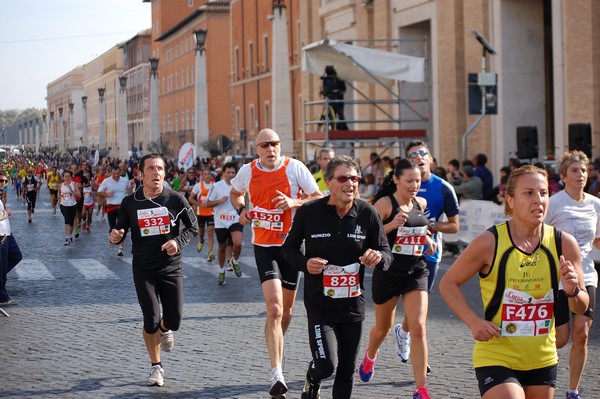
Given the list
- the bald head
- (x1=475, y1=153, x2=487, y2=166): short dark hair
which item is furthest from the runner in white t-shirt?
the bald head

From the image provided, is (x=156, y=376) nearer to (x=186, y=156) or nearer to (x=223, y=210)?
(x=223, y=210)

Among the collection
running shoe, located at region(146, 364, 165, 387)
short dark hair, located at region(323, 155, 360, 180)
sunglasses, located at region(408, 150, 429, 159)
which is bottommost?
running shoe, located at region(146, 364, 165, 387)

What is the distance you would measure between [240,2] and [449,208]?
61168mm

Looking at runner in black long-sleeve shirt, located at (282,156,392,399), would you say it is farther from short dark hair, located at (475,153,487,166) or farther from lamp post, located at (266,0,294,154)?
lamp post, located at (266,0,294,154)

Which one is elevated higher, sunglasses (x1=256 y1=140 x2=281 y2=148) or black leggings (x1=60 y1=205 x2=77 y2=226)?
sunglasses (x1=256 y1=140 x2=281 y2=148)

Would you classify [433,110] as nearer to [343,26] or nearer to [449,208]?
[343,26]

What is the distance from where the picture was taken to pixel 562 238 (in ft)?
18.0

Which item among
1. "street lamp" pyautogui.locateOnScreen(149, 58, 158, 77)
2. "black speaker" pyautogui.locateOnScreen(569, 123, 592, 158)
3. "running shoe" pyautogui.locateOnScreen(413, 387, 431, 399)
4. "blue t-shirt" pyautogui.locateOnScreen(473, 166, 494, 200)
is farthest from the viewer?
"street lamp" pyautogui.locateOnScreen(149, 58, 158, 77)

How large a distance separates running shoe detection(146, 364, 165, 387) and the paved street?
0.10 metres

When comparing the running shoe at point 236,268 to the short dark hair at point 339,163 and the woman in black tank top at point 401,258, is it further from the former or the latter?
the short dark hair at point 339,163

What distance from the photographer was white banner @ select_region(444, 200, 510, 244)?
19031 mm

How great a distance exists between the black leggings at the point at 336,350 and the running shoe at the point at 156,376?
81.6 inches

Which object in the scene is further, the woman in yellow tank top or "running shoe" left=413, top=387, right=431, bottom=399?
"running shoe" left=413, top=387, right=431, bottom=399

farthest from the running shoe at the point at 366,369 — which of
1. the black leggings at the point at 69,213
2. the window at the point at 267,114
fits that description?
the window at the point at 267,114
